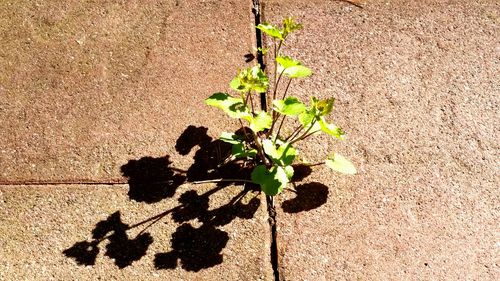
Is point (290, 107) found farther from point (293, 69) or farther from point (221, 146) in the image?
point (221, 146)

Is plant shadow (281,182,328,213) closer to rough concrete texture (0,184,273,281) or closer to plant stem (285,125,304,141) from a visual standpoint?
rough concrete texture (0,184,273,281)

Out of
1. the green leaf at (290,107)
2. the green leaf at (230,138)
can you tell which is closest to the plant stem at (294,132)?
the green leaf at (230,138)

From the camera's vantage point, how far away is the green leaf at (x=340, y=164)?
2.21m

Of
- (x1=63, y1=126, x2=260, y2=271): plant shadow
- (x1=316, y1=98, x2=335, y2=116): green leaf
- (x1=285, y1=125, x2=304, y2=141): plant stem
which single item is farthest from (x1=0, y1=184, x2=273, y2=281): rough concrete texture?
(x1=316, y1=98, x2=335, y2=116): green leaf

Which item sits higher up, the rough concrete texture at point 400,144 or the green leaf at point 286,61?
the green leaf at point 286,61

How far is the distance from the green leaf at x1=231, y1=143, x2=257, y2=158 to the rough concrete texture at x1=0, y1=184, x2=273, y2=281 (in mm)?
180

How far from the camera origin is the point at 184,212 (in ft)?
7.39

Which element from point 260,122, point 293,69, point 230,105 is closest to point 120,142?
point 230,105

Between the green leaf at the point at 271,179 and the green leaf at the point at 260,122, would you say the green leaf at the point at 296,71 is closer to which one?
the green leaf at the point at 260,122

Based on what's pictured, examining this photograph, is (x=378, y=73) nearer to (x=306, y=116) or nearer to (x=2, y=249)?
(x=306, y=116)

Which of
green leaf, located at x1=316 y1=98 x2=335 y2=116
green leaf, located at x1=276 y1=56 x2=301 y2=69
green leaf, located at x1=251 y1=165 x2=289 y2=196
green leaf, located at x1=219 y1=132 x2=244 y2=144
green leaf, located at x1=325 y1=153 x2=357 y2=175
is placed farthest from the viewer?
green leaf, located at x1=219 y1=132 x2=244 y2=144

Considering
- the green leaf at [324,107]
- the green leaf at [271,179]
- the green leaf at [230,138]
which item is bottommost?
the green leaf at [271,179]

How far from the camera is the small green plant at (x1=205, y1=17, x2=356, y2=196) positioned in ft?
6.25

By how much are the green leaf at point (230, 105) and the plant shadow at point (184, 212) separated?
0.47 metres
